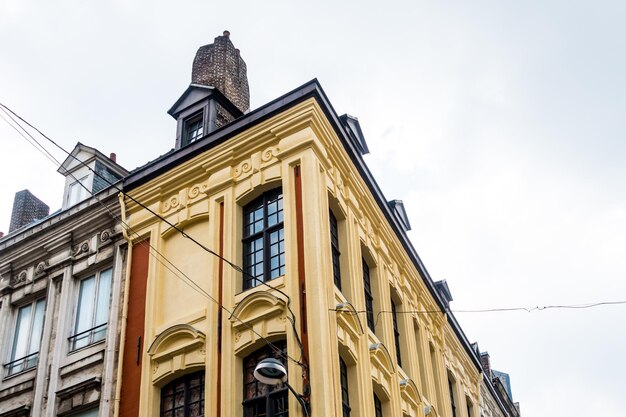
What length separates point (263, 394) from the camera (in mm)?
14773

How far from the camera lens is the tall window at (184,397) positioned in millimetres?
15742

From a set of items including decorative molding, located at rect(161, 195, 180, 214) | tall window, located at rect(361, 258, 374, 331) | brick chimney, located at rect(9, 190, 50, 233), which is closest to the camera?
decorative molding, located at rect(161, 195, 180, 214)

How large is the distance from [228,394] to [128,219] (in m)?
6.08

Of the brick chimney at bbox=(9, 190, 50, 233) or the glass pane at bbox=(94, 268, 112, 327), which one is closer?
the glass pane at bbox=(94, 268, 112, 327)

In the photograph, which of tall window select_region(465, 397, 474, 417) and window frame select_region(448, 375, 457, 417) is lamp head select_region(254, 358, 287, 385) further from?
tall window select_region(465, 397, 474, 417)

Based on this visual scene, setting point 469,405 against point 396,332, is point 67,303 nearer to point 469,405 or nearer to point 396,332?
point 396,332

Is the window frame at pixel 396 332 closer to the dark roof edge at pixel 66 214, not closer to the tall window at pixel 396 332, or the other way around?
the tall window at pixel 396 332

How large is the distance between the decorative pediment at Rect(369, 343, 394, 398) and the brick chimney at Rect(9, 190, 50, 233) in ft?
45.4

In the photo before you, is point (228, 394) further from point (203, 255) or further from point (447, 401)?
point (447, 401)

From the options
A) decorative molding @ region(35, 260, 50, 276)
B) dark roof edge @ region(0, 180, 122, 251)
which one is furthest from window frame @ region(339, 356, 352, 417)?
decorative molding @ region(35, 260, 50, 276)

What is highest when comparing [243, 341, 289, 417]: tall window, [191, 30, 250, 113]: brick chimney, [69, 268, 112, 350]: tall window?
[191, 30, 250, 113]: brick chimney

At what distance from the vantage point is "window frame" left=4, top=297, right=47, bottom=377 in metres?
19.3

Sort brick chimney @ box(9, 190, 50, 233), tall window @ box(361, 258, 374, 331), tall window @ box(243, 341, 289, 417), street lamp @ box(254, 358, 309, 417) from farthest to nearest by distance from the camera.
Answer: brick chimney @ box(9, 190, 50, 233) → tall window @ box(361, 258, 374, 331) → tall window @ box(243, 341, 289, 417) → street lamp @ box(254, 358, 309, 417)

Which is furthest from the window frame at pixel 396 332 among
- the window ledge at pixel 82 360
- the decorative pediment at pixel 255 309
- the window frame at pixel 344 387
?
the window ledge at pixel 82 360
